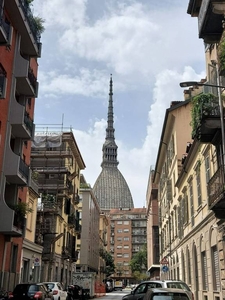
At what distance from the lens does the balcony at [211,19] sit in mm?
14327

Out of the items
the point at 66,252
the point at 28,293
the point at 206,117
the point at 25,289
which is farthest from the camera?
the point at 66,252

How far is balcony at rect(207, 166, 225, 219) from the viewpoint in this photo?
1466cm

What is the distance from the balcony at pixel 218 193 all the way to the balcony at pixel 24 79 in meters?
13.3

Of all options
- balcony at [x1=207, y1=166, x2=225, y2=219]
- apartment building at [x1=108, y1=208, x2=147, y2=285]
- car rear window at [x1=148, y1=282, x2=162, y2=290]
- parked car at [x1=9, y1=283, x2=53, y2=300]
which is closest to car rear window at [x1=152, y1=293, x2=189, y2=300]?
balcony at [x1=207, y1=166, x2=225, y2=219]

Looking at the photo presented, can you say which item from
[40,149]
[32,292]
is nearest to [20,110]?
[32,292]

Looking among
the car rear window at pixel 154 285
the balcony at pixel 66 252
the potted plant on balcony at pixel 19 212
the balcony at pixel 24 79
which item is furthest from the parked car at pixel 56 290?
the balcony at pixel 66 252

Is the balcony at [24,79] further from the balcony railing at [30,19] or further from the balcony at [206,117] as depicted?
the balcony at [206,117]

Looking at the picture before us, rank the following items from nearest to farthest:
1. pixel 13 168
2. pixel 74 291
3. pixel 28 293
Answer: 1. pixel 28 293
2. pixel 13 168
3. pixel 74 291

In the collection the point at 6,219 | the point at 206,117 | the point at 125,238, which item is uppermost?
the point at 125,238

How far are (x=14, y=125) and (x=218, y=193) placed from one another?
1330 cm

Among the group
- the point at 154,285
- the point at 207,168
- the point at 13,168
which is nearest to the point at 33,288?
the point at 154,285

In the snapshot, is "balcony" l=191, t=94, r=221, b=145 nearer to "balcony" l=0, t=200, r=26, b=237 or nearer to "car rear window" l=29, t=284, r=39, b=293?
"car rear window" l=29, t=284, r=39, b=293

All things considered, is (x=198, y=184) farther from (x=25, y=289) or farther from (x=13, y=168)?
(x=25, y=289)

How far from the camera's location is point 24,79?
78.1 feet
